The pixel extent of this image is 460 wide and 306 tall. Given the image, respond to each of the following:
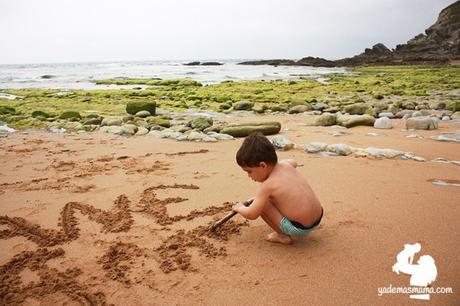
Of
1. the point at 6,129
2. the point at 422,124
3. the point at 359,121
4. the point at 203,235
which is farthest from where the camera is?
the point at 6,129

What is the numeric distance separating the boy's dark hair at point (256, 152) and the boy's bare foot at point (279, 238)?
1.94 ft

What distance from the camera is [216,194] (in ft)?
12.8

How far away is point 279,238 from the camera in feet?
9.10

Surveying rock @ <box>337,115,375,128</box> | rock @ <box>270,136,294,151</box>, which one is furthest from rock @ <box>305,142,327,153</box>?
rock @ <box>337,115,375,128</box>

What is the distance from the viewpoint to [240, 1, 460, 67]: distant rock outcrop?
5019cm

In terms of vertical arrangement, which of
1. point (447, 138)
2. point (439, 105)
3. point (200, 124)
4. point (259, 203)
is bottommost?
point (200, 124)

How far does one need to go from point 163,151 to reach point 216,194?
246 centimetres

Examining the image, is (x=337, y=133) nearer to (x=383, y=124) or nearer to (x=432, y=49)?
(x=383, y=124)

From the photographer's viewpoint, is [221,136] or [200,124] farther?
[200,124]

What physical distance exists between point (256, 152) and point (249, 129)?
4.86 metres

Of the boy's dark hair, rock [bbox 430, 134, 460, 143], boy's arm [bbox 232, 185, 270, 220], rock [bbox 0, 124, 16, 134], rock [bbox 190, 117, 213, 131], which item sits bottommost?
rock [bbox 0, 124, 16, 134]

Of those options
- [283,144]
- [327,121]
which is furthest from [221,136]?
[327,121]

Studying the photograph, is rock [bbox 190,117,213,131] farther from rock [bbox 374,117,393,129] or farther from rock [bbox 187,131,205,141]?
rock [bbox 374,117,393,129]

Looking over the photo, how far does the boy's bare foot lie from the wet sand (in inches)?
2.0
